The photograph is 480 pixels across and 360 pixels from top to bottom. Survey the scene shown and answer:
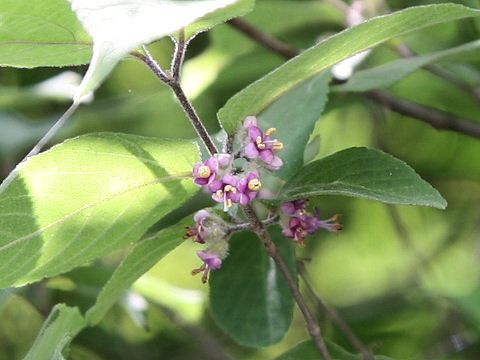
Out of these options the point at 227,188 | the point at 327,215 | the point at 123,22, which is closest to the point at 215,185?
the point at 227,188

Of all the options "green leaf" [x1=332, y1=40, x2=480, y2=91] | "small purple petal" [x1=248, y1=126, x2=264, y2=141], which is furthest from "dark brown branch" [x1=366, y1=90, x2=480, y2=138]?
"small purple petal" [x1=248, y1=126, x2=264, y2=141]

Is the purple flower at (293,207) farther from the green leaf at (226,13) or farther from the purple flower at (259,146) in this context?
the green leaf at (226,13)

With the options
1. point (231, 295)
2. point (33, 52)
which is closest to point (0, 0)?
point (33, 52)

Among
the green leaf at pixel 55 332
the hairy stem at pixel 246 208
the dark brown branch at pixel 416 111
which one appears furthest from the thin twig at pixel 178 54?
the dark brown branch at pixel 416 111

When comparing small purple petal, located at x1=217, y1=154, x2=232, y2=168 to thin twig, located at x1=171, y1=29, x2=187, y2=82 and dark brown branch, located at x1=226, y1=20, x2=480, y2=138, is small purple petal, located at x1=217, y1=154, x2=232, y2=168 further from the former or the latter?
dark brown branch, located at x1=226, y1=20, x2=480, y2=138

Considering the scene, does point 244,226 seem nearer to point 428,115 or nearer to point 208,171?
point 208,171

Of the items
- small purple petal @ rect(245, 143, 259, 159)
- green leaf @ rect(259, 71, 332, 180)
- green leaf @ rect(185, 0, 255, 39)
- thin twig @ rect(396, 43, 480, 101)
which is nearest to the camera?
green leaf @ rect(185, 0, 255, 39)
